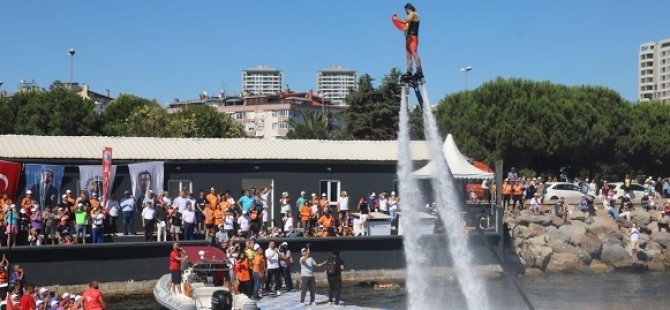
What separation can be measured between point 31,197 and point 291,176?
1286 centimetres

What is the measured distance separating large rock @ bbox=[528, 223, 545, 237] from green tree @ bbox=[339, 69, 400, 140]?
3628 cm

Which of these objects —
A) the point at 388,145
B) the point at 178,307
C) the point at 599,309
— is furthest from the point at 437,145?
the point at 388,145

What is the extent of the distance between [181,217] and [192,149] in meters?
7.66

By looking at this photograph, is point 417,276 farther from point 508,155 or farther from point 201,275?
point 508,155

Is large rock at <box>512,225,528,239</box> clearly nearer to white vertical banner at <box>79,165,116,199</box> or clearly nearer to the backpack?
the backpack

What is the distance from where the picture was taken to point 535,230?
51.9 metres

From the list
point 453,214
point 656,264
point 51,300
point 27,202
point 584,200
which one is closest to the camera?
point 453,214

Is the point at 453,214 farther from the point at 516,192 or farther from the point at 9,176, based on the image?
the point at 516,192

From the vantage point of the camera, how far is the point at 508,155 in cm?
8119

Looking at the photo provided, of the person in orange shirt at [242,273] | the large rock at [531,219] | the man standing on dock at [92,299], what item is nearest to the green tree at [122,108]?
the large rock at [531,219]

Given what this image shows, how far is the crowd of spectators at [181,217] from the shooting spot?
37.0 meters

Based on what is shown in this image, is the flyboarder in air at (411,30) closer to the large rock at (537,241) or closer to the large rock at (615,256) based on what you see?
the large rock at (537,241)

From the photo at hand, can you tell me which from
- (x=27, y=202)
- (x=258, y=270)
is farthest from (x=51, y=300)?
(x=27, y=202)

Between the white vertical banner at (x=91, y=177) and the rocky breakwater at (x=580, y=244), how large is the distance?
Result: 20788 mm
